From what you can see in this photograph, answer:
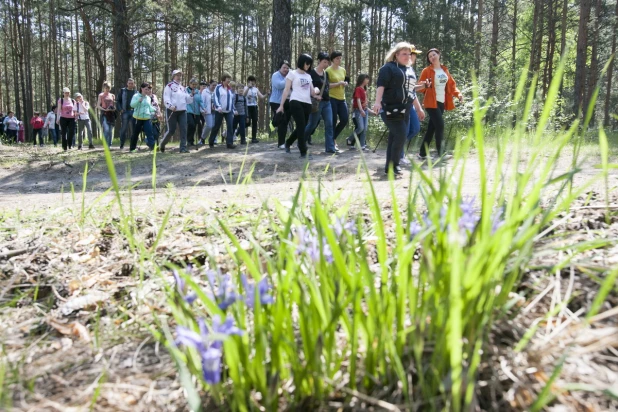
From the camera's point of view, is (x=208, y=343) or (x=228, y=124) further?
(x=228, y=124)

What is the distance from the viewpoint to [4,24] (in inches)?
1564

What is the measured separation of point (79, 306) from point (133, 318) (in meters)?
0.36

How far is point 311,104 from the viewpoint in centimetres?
941

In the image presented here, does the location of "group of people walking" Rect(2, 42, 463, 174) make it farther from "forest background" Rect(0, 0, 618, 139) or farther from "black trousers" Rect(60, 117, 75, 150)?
"forest background" Rect(0, 0, 618, 139)

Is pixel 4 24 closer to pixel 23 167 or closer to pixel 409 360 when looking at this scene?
pixel 23 167

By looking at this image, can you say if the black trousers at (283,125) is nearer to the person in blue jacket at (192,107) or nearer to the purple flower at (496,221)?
the person in blue jacket at (192,107)

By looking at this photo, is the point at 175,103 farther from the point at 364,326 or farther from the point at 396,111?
the point at 364,326

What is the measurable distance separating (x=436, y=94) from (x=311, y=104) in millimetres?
2301

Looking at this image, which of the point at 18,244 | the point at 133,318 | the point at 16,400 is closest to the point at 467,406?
the point at 16,400

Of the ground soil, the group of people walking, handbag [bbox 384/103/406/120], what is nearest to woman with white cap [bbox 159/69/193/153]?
the group of people walking

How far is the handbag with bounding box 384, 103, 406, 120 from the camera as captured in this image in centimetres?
651

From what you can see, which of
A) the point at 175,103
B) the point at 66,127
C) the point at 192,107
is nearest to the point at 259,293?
the point at 175,103

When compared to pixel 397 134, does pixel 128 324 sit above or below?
below

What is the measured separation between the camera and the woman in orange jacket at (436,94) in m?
7.87
